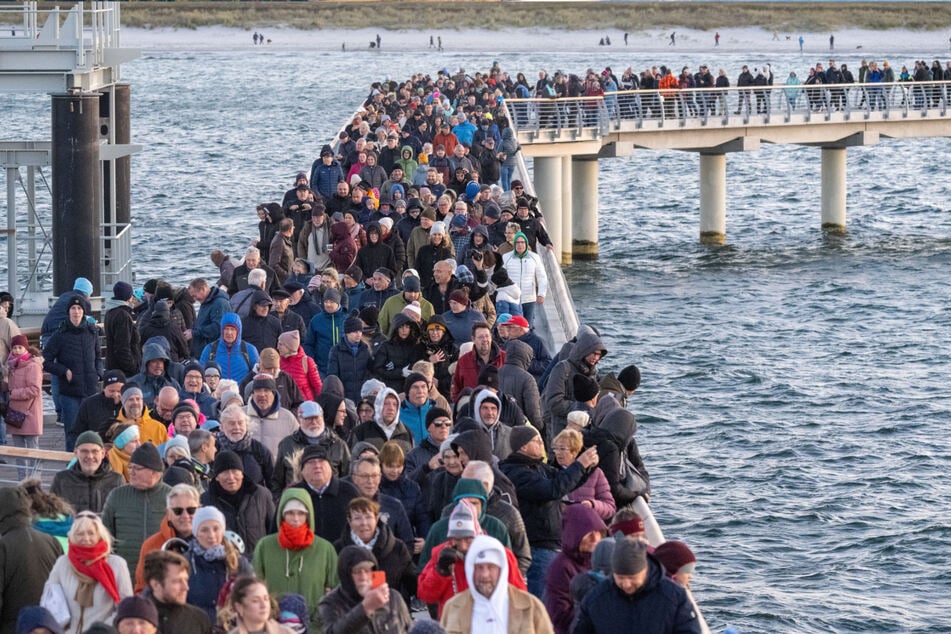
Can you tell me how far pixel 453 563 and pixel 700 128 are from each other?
3854cm

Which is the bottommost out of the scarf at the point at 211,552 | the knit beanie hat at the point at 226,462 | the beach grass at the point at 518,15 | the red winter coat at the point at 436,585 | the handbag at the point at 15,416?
the handbag at the point at 15,416

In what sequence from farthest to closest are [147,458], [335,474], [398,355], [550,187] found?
[550,187]
[398,355]
[335,474]
[147,458]

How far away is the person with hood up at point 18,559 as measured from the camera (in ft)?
27.1

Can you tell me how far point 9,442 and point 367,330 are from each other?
2.92 meters

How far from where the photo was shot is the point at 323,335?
1462 centimetres

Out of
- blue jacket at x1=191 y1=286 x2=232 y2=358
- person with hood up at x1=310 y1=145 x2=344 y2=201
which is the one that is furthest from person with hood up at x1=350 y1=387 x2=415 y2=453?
person with hood up at x1=310 y1=145 x2=344 y2=201

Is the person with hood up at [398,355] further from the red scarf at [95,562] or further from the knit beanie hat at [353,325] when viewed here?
the red scarf at [95,562]

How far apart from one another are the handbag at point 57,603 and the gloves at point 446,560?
158cm

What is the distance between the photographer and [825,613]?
18.4m

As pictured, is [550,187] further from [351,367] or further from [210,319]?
[351,367]

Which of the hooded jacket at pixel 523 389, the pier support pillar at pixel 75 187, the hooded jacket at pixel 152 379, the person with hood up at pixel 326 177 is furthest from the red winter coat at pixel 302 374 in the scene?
the person with hood up at pixel 326 177

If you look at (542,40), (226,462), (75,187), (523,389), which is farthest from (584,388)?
(542,40)

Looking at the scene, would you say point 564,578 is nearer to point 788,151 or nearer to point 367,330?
point 367,330

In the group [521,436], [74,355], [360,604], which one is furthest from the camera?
[74,355]
